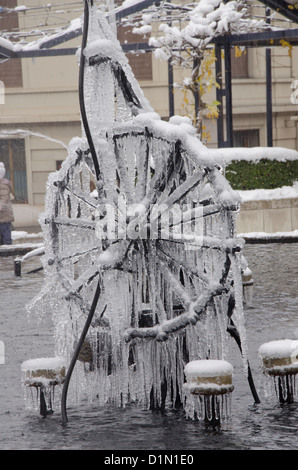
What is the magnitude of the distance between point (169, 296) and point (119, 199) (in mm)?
832

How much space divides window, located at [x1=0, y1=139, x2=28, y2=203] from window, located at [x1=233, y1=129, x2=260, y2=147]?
721 cm

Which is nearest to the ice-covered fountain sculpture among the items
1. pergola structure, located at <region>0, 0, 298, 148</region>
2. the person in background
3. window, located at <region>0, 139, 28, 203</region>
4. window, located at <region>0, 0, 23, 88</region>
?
pergola structure, located at <region>0, 0, 298, 148</region>

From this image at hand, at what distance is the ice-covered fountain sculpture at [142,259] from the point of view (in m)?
6.62

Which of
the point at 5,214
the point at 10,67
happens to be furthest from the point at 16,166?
the point at 5,214

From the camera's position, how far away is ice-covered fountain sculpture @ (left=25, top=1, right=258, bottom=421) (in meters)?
6.62

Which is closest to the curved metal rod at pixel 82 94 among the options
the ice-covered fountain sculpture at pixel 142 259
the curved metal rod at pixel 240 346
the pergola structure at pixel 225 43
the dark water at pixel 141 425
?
the ice-covered fountain sculpture at pixel 142 259

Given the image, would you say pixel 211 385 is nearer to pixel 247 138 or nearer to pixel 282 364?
pixel 282 364

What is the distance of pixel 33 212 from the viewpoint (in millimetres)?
28500

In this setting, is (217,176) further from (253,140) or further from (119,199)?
(253,140)

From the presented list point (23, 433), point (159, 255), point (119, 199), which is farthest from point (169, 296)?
point (23, 433)

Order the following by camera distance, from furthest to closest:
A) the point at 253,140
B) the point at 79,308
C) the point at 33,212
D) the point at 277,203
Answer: the point at 253,140 → the point at 33,212 → the point at 277,203 → the point at 79,308

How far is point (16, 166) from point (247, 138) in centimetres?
785

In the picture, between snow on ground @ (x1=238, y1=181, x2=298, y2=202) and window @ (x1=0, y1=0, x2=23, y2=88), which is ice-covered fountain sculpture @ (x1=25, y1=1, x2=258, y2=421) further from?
window @ (x1=0, y1=0, x2=23, y2=88)

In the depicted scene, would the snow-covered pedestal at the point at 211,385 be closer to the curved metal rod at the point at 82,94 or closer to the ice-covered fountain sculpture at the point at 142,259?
the ice-covered fountain sculpture at the point at 142,259
